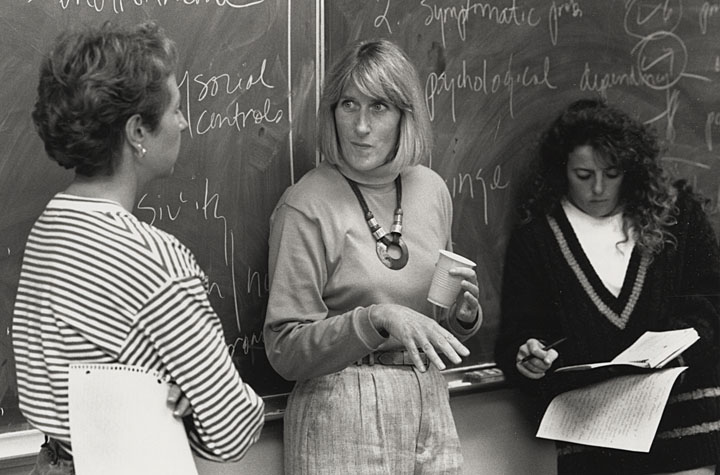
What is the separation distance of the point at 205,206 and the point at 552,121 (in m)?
1.19

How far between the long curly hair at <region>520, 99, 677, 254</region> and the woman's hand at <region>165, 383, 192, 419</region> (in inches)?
58.9

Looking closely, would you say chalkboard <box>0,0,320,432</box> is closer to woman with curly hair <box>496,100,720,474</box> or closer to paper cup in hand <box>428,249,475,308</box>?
paper cup in hand <box>428,249,475,308</box>

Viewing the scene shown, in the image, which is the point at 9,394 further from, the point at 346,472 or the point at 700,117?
the point at 700,117

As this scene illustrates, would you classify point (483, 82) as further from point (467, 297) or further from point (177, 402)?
point (177, 402)

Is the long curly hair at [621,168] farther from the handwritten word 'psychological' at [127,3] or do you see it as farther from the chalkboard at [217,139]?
the handwritten word 'psychological' at [127,3]

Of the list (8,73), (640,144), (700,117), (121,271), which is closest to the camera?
(121,271)

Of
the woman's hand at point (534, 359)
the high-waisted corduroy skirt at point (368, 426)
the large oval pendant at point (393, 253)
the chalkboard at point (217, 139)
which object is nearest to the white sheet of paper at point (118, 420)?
the chalkboard at point (217, 139)

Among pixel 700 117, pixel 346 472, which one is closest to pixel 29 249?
pixel 346 472

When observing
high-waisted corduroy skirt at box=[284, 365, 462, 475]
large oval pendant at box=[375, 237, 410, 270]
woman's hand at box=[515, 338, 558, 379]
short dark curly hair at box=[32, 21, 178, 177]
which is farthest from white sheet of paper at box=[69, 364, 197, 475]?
woman's hand at box=[515, 338, 558, 379]

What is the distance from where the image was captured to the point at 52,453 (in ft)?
5.37

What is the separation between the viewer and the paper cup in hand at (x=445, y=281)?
2.07 m

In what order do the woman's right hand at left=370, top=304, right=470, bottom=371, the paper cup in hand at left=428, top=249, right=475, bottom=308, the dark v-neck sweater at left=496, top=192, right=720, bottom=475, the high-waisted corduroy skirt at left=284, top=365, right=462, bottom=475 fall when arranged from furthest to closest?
1. the dark v-neck sweater at left=496, top=192, right=720, bottom=475
2. the high-waisted corduroy skirt at left=284, top=365, right=462, bottom=475
3. the paper cup in hand at left=428, top=249, right=475, bottom=308
4. the woman's right hand at left=370, top=304, right=470, bottom=371

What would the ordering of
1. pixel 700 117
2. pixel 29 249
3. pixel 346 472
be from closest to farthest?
pixel 29 249 < pixel 346 472 < pixel 700 117

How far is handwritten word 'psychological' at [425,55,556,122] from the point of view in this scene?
2645mm
